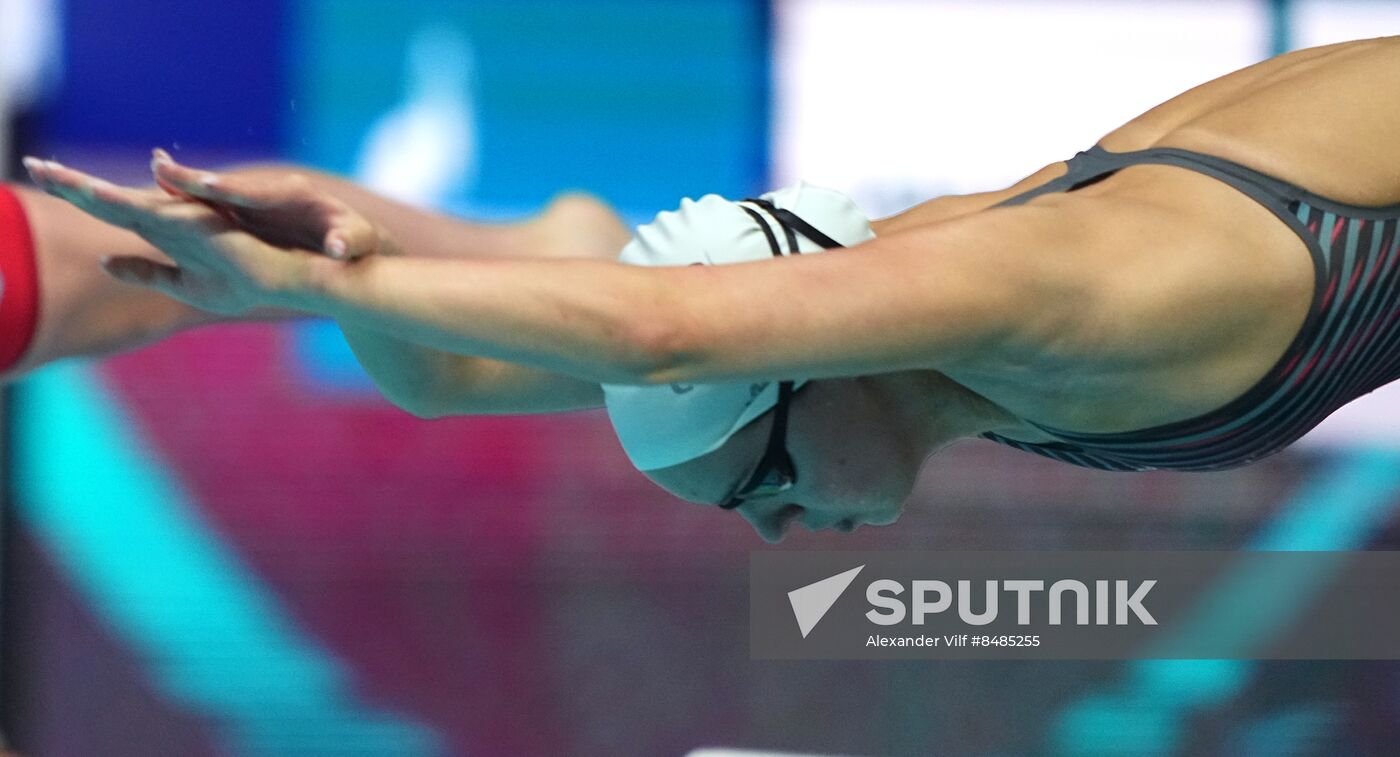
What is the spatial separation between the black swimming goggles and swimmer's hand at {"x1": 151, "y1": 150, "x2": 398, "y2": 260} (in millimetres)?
366

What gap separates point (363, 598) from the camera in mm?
2840

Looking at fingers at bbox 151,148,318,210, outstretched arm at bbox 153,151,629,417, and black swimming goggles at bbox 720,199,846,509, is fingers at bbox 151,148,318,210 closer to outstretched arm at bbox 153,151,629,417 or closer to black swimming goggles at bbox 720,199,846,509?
outstretched arm at bbox 153,151,629,417

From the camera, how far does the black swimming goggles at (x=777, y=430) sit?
45.2 inches

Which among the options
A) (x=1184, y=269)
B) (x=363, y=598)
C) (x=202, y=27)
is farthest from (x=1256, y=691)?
(x=202, y=27)

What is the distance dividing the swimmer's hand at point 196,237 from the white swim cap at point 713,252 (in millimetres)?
341

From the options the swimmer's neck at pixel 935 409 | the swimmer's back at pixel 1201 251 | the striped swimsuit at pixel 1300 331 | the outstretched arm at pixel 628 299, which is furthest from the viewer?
the swimmer's neck at pixel 935 409

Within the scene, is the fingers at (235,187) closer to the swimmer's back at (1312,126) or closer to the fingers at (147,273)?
the fingers at (147,273)

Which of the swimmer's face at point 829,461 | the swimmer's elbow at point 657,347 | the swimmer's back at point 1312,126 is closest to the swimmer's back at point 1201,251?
the swimmer's back at point 1312,126

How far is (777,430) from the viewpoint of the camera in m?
1.20

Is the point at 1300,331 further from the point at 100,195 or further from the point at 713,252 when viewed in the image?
the point at 100,195

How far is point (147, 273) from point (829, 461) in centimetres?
59

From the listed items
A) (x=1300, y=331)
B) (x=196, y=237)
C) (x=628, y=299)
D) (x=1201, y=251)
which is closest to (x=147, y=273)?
(x=196, y=237)

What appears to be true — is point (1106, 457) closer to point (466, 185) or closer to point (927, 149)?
point (927, 149)

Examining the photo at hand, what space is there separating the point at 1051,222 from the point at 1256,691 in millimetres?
2202
